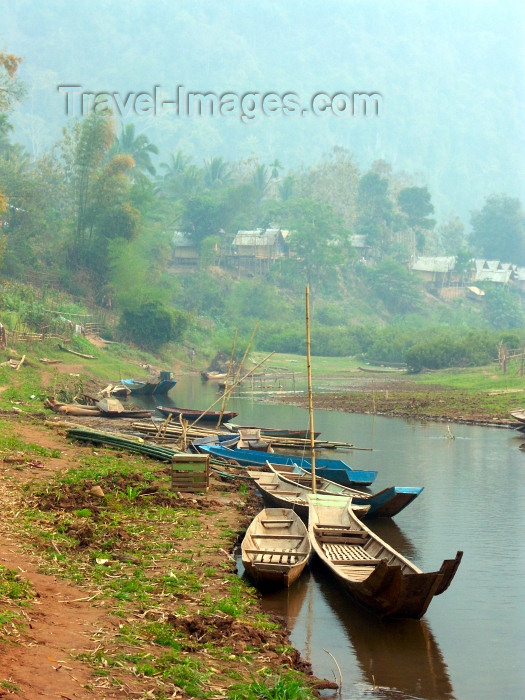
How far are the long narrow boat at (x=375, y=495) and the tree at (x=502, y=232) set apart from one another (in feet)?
262

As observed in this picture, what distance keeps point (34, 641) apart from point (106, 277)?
48.3 meters

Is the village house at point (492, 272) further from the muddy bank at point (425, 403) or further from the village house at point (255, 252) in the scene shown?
the muddy bank at point (425, 403)

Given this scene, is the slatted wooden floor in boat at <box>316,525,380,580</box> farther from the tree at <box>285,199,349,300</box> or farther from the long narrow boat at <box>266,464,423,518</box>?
the tree at <box>285,199,349,300</box>

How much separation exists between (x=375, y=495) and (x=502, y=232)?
266 feet

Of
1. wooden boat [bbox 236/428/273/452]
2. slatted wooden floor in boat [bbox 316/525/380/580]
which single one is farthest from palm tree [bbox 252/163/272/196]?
A: slatted wooden floor in boat [bbox 316/525/380/580]

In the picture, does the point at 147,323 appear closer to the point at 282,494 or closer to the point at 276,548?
the point at 282,494

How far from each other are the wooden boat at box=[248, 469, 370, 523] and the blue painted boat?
1535 millimetres

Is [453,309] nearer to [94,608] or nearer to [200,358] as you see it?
[200,358]

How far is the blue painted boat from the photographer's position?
18672 millimetres

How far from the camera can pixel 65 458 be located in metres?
18.0

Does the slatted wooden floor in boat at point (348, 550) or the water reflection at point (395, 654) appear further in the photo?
the slatted wooden floor in boat at point (348, 550)

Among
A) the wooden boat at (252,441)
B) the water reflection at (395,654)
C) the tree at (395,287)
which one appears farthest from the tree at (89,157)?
the water reflection at (395,654)

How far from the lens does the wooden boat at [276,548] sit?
11.5m

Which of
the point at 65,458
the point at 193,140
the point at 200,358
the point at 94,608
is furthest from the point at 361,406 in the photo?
the point at 193,140
